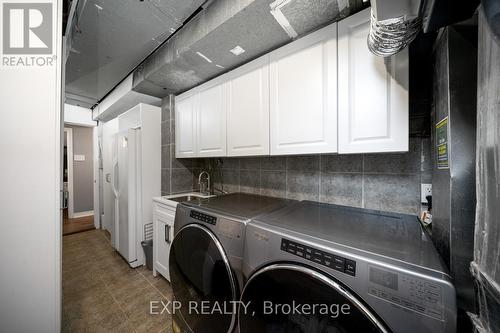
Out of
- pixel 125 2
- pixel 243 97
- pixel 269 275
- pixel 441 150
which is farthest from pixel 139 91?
pixel 441 150

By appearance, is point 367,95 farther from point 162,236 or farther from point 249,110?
point 162,236

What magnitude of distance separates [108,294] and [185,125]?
75.4 inches

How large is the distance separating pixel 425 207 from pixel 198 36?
184 cm

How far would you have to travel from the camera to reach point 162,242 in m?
1.92

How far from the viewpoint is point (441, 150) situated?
660mm

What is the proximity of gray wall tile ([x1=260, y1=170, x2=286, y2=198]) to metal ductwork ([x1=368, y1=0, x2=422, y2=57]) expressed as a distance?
3.51ft

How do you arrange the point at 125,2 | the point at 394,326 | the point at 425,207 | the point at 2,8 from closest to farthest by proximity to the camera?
the point at 394,326, the point at 2,8, the point at 425,207, the point at 125,2

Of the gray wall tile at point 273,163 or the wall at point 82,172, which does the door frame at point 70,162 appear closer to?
the wall at point 82,172

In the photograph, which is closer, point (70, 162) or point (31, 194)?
point (31, 194)

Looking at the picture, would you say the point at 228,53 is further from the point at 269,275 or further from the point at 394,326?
the point at 394,326

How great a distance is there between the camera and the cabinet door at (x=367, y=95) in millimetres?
833

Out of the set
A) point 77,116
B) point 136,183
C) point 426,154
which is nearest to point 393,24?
point 426,154

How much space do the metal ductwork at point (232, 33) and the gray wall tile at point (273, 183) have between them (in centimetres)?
102

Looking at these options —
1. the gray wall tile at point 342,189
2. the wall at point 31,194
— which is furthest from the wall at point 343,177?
the wall at point 31,194
